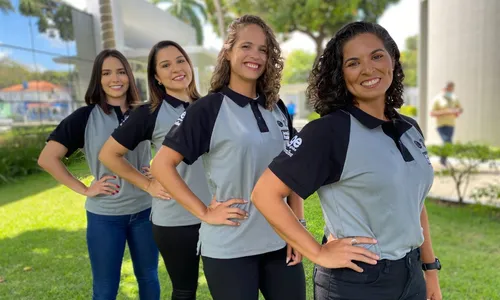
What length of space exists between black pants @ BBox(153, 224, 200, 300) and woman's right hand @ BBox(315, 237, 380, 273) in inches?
40.2

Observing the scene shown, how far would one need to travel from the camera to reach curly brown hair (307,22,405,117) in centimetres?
158

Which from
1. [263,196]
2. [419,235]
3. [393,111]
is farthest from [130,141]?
[419,235]

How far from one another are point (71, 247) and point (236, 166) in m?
3.86

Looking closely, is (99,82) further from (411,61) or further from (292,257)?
(411,61)

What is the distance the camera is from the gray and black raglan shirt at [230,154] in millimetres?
1893

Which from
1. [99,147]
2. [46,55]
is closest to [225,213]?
[99,147]

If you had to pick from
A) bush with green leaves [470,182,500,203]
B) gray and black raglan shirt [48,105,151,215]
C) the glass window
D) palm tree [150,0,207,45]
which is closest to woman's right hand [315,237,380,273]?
gray and black raglan shirt [48,105,151,215]

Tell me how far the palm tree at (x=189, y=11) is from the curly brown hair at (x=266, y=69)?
108 feet

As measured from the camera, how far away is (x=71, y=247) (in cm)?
506

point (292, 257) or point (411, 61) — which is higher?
point (411, 61)

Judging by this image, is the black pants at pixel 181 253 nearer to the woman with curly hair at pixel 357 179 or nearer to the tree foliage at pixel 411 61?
the woman with curly hair at pixel 357 179

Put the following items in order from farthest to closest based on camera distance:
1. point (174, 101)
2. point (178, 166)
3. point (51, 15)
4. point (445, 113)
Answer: point (51, 15) < point (445, 113) < point (174, 101) < point (178, 166)

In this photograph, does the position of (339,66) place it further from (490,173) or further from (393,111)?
(490,173)

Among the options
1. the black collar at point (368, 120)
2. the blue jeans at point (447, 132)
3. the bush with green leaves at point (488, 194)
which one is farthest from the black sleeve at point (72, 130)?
the blue jeans at point (447, 132)
